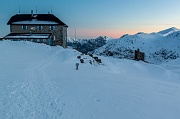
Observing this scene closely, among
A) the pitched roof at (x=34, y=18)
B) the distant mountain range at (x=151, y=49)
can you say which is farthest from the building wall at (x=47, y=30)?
the distant mountain range at (x=151, y=49)

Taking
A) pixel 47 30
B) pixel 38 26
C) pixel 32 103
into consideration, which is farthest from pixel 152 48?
pixel 32 103

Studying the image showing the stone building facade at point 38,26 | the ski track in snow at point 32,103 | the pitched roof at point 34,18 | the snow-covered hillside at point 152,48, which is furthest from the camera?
the snow-covered hillside at point 152,48

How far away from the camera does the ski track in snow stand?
7.64 metres

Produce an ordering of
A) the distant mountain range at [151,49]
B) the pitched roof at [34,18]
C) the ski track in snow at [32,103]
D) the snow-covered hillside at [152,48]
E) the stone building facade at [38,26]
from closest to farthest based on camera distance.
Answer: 1. the ski track in snow at [32,103]
2. the stone building facade at [38,26]
3. the pitched roof at [34,18]
4. the distant mountain range at [151,49]
5. the snow-covered hillside at [152,48]

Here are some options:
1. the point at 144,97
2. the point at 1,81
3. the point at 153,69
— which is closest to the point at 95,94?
the point at 144,97

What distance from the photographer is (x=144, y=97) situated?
10.4 meters

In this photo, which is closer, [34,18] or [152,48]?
[34,18]

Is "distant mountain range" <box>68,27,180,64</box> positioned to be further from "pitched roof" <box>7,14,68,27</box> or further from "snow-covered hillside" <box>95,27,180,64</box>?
"pitched roof" <box>7,14,68,27</box>

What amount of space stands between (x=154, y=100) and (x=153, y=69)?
21023 millimetres

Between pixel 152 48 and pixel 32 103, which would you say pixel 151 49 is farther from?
pixel 32 103

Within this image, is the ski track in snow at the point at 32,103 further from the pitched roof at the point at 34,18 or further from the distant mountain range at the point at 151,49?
the distant mountain range at the point at 151,49

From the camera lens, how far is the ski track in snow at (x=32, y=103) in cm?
764

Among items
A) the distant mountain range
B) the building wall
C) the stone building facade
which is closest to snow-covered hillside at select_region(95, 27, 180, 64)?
the distant mountain range

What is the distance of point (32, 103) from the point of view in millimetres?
8820
